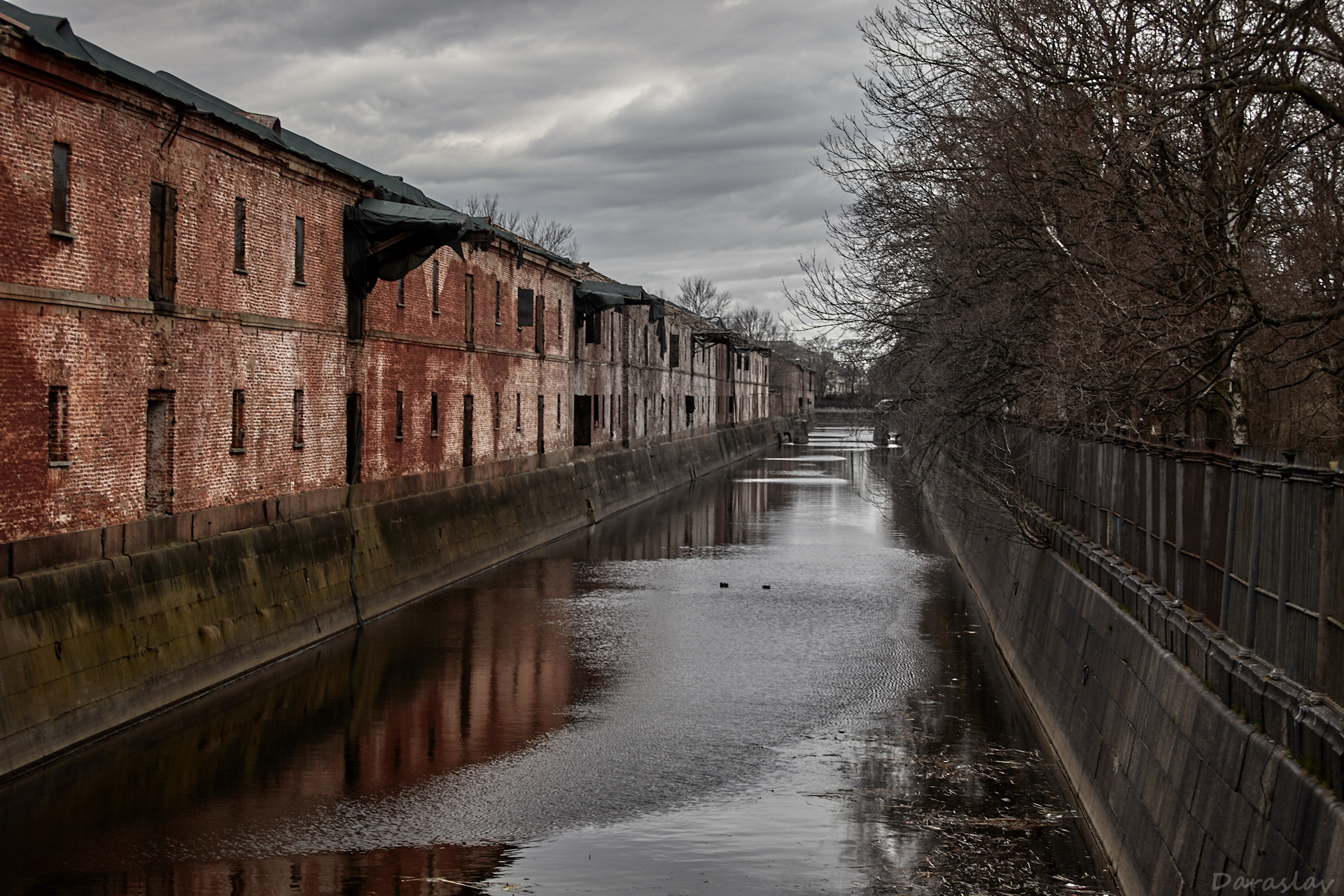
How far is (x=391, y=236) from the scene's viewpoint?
25.3 metres

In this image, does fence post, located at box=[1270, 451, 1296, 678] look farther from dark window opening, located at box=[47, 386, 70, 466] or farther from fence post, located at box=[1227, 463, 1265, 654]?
dark window opening, located at box=[47, 386, 70, 466]

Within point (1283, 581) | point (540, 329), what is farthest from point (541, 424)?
point (1283, 581)

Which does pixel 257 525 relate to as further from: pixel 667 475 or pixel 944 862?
pixel 667 475

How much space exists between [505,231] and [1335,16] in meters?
27.3

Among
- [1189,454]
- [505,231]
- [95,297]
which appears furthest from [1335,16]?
[505,231]

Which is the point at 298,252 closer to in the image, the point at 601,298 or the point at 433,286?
the point at 433,286

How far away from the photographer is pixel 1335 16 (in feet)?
47.3

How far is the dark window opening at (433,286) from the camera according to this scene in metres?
29.8

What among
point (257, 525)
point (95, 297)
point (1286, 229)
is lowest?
point (257, 525)

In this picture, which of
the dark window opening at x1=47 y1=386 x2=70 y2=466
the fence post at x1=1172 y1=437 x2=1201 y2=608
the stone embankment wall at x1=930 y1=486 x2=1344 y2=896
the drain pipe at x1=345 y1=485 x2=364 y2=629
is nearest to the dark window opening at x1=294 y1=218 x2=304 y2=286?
the drain pipe at x1=345 y1=485 x2=364 y2=629

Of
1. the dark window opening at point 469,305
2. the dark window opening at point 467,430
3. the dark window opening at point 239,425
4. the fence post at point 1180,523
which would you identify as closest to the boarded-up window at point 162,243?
the dark window opening at point 239,425

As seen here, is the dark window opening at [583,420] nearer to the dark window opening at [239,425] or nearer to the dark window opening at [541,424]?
the dark window opening at [541,424]

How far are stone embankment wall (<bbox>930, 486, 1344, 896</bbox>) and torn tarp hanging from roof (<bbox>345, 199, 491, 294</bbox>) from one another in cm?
1329

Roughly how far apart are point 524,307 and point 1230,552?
102 ft
